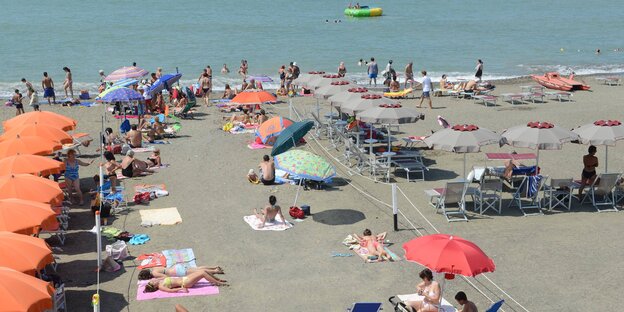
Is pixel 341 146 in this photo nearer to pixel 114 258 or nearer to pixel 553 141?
pixel 553 141

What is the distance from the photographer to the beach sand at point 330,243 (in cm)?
1135

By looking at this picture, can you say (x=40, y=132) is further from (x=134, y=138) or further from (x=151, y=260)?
(x=151, y=260)

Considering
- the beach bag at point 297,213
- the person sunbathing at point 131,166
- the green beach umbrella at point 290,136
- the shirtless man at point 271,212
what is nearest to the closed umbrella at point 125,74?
the person sunbathing at point 131,166

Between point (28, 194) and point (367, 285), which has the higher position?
point (28, 194)

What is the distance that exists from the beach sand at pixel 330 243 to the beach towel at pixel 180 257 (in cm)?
17

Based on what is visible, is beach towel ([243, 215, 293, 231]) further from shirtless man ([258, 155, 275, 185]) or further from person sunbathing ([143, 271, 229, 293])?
person sunbathing ([143, 271, 229, 293])

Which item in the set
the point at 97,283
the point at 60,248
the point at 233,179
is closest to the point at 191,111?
the point at 233,179

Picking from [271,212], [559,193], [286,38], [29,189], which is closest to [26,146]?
[29,189]

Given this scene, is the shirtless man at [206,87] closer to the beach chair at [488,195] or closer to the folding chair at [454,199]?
the folding chair at [454,199]

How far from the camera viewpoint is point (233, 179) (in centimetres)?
1795

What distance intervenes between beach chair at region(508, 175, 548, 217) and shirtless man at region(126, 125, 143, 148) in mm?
10818

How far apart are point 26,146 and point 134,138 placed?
19.5 ft

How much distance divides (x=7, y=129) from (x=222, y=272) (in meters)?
8.53

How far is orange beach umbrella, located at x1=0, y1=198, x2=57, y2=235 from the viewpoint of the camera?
10703 millimetres
